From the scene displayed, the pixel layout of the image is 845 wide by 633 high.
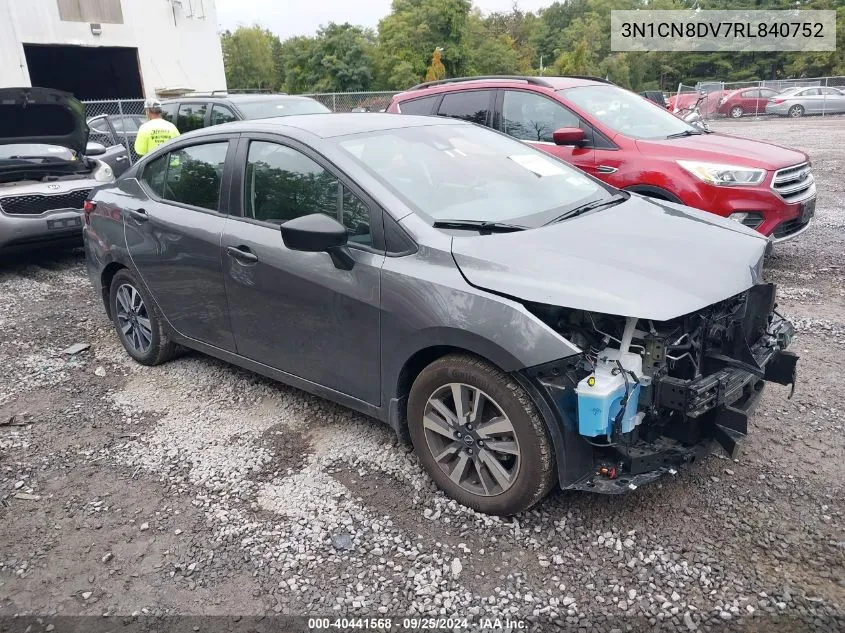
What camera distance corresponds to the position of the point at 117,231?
471 centimetres

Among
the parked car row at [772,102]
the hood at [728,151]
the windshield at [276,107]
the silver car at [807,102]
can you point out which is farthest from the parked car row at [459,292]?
the silver car at [807,102]

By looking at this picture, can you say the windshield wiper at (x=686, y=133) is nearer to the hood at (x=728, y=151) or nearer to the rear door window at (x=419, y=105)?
the hood at (x=728, y=151)

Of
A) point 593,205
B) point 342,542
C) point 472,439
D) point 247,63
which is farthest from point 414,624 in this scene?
point 247,63

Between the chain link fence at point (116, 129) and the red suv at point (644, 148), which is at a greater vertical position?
the red suv at point (644, 148)

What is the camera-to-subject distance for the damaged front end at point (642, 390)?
265cm

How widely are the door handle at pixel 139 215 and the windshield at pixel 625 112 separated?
4167 millimetres

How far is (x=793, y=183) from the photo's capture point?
6.13m

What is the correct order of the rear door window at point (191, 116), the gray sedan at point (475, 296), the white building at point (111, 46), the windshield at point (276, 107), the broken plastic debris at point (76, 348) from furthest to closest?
the white building at point (111, 46), the rear door window at point (191, 116), the windshield at point (276, 107), the broken plastic debris at point (76, 348), the gray sedan at point (475, 296)

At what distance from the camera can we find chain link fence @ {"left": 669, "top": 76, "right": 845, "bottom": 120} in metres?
26.9

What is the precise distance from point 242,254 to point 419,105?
465 cm

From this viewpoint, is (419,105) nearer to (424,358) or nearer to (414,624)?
(424,358)

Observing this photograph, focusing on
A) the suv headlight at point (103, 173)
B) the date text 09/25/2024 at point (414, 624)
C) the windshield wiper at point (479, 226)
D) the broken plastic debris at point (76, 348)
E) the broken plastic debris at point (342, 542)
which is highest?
the windshield wiper at point (479, 226)

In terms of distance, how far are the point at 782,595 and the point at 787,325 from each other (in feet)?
4.55

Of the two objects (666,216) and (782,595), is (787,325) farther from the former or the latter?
(782,595)
